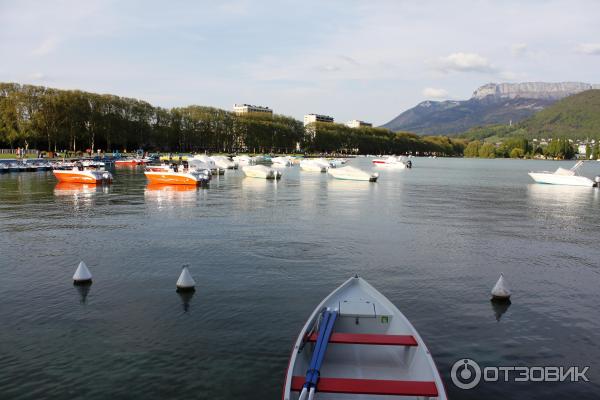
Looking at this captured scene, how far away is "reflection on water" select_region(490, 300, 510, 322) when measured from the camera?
18.5 metres

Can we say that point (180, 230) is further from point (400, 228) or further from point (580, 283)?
point (580, 283)

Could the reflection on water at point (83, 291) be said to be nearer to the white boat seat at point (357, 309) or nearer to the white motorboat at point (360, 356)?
the white motorboat at point (360, 356)

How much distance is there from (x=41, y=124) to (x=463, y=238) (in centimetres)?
11883

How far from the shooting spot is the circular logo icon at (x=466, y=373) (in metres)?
13.0

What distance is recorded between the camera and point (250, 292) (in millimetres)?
20266

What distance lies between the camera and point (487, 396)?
40.9ft

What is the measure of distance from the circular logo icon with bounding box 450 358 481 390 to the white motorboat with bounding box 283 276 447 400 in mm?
2310

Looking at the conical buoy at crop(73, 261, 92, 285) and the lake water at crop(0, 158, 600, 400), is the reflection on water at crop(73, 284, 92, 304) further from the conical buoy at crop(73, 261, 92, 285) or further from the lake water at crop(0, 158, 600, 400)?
the conical buoy at crop(73, 261, 92, 285)

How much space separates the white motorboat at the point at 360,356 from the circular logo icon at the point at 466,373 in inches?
90.9

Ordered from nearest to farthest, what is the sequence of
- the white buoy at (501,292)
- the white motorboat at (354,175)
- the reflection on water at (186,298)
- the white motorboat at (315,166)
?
the reflection on water at (186,298)
the white buoy at (501,292)
the white motorboat at (354,175)
the white motorboat at (315,166)

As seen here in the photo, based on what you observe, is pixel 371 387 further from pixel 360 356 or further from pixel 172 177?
pixel 172 177

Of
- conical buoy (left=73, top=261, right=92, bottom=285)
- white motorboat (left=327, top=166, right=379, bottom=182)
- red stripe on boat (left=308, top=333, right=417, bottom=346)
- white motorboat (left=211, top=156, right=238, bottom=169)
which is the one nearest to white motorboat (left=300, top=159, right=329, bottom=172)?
white motorboat (left=211, top=156, right=238, bottom=169)

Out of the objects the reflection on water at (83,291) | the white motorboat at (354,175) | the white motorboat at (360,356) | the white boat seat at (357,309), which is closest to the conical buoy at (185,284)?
the reflection on water at (83,291)

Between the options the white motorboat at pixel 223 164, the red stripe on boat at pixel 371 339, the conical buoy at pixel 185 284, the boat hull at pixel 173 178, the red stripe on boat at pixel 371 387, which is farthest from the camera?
the white motorboat at pixel 223 164
